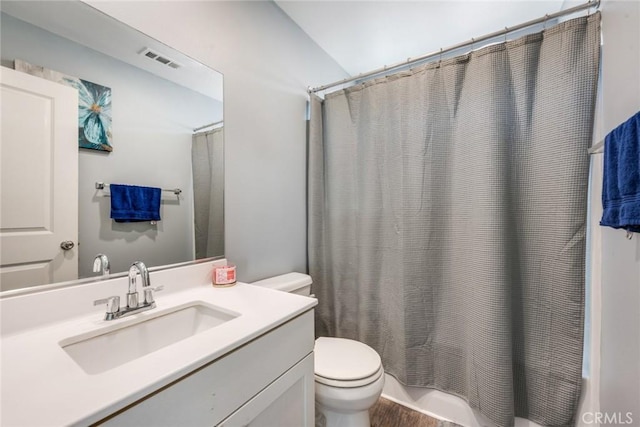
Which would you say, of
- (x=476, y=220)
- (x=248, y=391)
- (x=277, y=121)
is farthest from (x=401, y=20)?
(x=248, y=391)

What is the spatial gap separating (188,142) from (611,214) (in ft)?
5.24

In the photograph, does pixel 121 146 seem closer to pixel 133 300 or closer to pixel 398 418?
pixel 133 300

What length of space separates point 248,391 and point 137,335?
1.38ft

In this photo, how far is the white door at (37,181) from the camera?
776 mm

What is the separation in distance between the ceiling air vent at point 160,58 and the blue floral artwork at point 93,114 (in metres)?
0.23

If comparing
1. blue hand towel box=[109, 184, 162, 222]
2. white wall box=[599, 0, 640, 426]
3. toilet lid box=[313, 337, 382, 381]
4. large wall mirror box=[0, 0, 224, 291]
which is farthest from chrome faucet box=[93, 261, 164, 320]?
white wall box=[599, 0, 640, 426]

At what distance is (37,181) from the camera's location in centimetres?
83

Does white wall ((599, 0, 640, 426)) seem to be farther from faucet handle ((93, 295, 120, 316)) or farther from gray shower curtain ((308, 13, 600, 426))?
faucet handle ((93, 295, 120, 316))

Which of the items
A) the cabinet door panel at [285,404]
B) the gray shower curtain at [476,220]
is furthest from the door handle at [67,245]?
the gray shower curtain at [476,220]

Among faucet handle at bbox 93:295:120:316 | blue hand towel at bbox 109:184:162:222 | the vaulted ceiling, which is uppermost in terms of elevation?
the vaulted ceiling

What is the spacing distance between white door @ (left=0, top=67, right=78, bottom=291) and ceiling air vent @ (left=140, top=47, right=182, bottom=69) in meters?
0.33

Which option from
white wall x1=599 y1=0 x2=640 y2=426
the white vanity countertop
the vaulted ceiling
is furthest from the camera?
the vaulted ceiling

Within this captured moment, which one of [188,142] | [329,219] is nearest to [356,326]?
[329,219]

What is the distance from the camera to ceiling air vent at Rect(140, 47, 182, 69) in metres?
1.08
